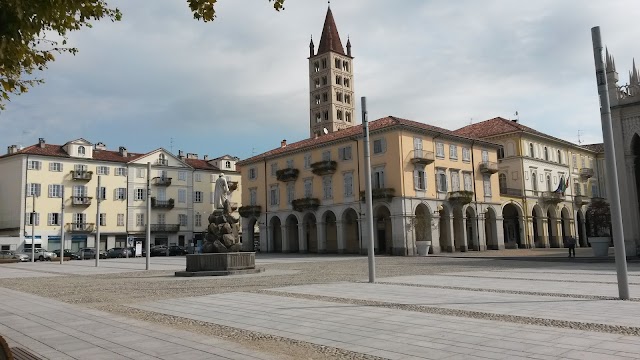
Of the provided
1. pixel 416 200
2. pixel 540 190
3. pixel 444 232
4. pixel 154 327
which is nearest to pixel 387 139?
pixel 416 200

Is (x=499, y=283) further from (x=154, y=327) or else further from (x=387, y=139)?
(x=387, y=139)

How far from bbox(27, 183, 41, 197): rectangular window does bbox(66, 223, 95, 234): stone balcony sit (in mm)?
4775

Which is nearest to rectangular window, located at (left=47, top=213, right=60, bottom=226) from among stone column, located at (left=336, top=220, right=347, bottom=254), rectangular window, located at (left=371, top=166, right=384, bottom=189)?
stone column, located at (left=336, top=220, right=347, bottom=254)

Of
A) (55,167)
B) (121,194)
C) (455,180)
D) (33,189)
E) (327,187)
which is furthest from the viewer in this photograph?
(121,194)

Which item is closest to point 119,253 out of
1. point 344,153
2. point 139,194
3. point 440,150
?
point 139,194

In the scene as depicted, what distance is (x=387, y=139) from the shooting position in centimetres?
4469

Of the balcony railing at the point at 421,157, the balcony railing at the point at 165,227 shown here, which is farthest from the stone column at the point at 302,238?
the balcony railing at the point at 165,227

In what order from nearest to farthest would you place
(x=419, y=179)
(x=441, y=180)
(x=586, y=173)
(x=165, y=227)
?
(x=419, y=179), (x=441, y=180), (x=165, y=227), (x=586, y=173)

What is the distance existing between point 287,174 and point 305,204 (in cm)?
426

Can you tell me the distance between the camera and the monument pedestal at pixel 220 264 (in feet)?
67.4

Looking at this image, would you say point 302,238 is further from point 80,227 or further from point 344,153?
point 80,227

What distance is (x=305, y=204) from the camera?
165 feet

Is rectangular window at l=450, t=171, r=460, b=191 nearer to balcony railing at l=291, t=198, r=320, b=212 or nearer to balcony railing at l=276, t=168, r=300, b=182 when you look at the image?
balcony railing at l=291, t=198, r=320, b=212

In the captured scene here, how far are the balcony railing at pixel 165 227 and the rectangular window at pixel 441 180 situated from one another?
35.6m
